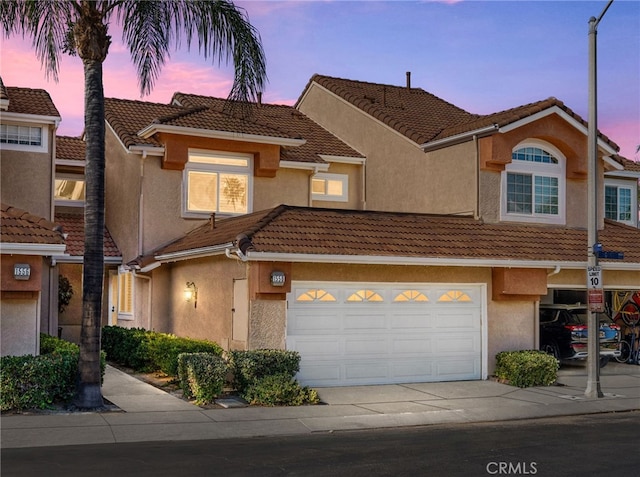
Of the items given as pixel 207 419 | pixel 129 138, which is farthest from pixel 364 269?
pixel 129 138

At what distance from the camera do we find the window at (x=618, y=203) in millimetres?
27109

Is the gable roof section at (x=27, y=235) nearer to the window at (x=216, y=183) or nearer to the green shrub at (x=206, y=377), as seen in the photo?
the green shrub at (x=206, y=377)

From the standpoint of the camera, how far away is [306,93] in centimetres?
3128

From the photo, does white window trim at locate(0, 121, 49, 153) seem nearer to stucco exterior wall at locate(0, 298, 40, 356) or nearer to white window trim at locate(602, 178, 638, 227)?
stucco exterior wall at locate(0, 298, 40, 356)

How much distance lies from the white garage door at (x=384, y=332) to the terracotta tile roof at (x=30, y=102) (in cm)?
Result: 925

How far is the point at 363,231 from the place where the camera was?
709 inches

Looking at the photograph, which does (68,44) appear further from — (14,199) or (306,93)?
(306,93)

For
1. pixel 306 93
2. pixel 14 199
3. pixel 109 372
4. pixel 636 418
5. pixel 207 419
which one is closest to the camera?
pixel 207 419

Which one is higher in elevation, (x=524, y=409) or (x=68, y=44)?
(x=68, y=44)

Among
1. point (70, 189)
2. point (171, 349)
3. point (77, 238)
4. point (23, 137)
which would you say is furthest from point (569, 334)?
point (70, 189)

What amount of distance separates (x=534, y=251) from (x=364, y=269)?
453 centimetres

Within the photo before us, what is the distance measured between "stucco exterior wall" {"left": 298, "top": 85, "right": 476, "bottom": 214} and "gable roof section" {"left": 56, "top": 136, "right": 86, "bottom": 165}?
882cm

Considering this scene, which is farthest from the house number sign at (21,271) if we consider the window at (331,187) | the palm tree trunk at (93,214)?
the window at (331,187)

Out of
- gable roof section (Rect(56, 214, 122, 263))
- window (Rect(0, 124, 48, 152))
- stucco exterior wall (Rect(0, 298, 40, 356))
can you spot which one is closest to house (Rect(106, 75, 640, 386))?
gable roof section (Rect(56, 214, 122, 263))
